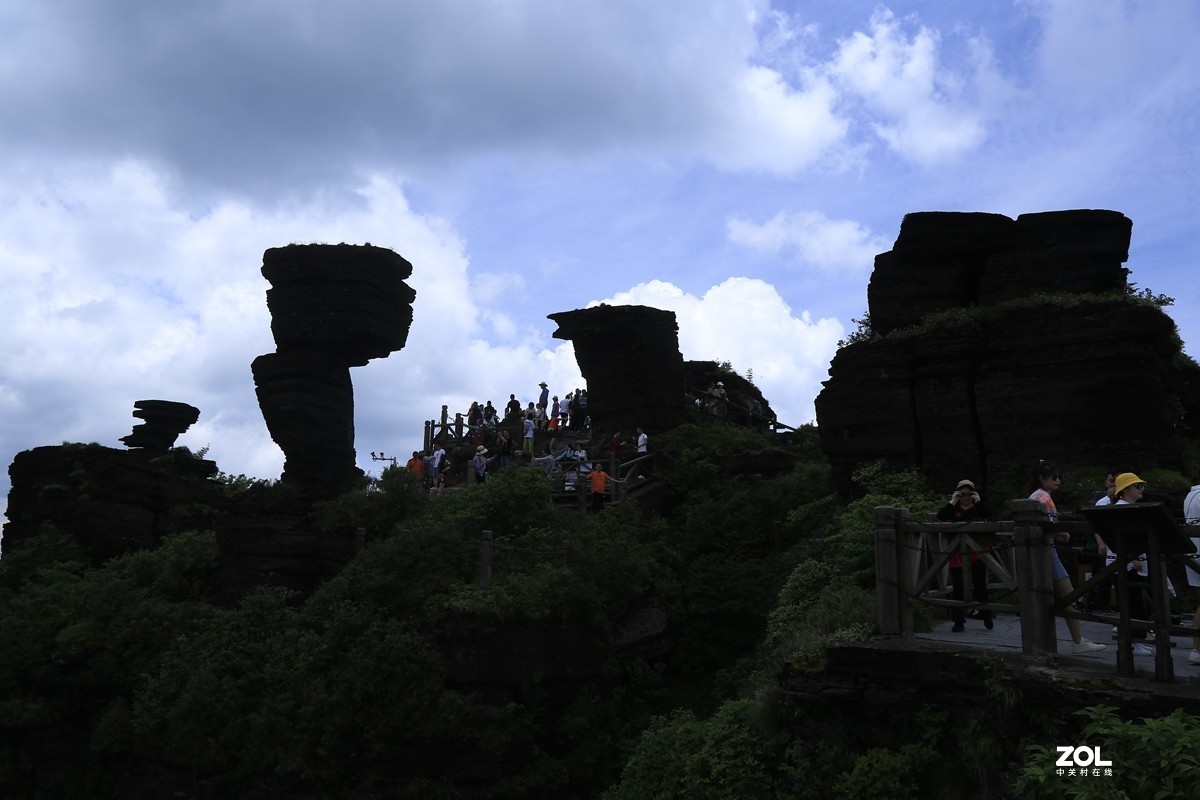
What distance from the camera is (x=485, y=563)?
1861 cm

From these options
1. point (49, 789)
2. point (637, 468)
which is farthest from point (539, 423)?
point (49, 789)

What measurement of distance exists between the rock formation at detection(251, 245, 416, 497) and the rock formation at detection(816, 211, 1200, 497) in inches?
611

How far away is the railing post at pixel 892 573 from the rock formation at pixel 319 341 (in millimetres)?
22166

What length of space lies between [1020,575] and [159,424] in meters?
32.7

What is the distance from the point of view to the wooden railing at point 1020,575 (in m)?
7.29

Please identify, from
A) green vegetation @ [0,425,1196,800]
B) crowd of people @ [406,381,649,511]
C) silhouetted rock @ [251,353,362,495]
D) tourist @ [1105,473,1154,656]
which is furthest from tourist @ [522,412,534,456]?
tourist @ [1105,473,1154,656]

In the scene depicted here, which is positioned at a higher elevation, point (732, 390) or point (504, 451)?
point (732, 390)

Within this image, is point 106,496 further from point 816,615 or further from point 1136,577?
point 1136,577

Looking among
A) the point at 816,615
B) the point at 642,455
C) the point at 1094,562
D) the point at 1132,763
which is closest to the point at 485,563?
the point at 816,615

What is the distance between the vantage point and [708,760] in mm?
11703

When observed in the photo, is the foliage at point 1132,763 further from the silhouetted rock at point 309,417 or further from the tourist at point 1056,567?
the silhouetted rock at point 309,417

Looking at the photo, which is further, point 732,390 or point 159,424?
point 732,390

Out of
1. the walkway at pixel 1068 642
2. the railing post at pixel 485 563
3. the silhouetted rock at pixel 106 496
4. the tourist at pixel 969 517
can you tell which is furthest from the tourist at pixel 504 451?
the tourist at pixel 969 517

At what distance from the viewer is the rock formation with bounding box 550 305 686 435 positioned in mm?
32906
